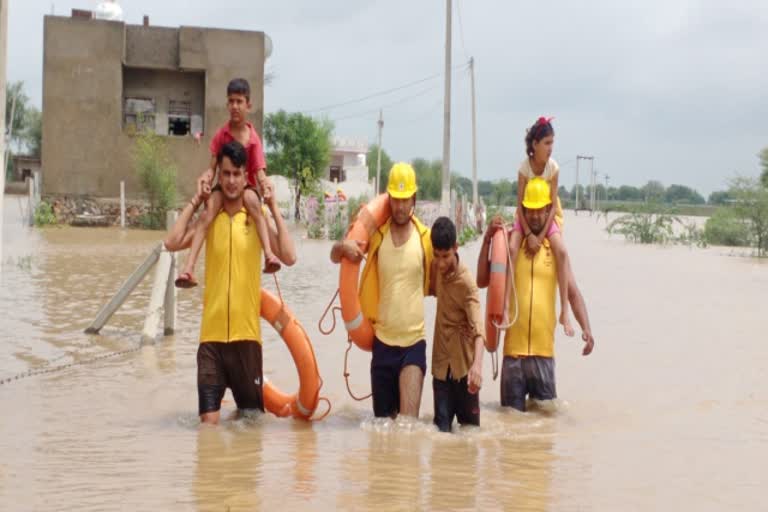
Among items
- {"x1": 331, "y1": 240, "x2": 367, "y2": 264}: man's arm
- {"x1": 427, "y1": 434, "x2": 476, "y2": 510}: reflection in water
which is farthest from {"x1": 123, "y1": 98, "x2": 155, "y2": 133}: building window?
{"x1": 427, "y1": 434, "x2": 476, "y2": 510}: reflection in water

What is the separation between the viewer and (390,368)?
6.63 meters

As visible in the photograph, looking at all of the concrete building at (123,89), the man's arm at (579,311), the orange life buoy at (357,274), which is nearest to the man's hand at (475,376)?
the orange life buoy at (357,274)

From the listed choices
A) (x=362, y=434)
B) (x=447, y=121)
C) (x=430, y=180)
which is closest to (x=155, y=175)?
(x=447, y=121)

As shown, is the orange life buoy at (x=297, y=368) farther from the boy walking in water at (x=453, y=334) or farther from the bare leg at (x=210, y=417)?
the boy walking in water at (x=453, y=334)

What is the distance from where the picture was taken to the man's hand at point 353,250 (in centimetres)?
653

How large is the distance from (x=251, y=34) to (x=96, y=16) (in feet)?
14.9

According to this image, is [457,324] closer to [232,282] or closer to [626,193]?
[232,282]

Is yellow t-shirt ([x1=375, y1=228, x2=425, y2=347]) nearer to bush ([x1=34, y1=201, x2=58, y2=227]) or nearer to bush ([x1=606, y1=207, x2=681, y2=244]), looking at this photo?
bush ([x1=34, y1=201, x2=58, y2=227])

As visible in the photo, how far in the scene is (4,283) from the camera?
1491 cm

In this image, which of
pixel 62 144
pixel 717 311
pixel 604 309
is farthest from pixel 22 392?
pixel 62 144

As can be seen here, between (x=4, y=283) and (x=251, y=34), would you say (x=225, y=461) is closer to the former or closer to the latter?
(x=4, y=283)

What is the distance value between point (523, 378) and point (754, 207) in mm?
27134

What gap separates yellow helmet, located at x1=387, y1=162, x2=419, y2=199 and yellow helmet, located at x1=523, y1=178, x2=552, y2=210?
1030mm

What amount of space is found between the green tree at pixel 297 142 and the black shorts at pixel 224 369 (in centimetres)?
4851
